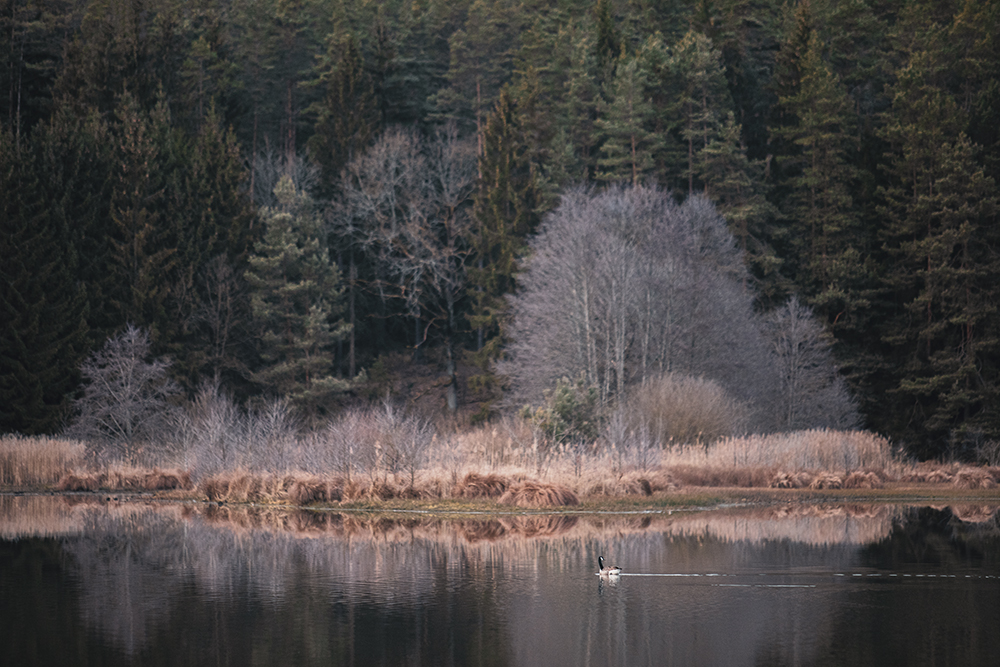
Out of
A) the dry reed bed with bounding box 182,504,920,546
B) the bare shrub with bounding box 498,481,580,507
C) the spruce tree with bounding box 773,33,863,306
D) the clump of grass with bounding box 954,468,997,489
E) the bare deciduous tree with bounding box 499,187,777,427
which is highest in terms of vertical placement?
the spruce tree with bounding box 773,33,863,306

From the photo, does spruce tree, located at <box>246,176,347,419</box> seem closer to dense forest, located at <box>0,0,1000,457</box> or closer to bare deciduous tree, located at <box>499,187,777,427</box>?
dense forest, located at <box>0,0,1000,457</box>

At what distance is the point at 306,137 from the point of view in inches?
3113

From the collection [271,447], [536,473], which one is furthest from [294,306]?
[536,473]

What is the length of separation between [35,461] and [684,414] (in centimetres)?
2062

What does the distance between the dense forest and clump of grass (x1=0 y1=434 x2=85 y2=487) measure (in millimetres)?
8831

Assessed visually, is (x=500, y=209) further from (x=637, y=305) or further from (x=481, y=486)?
(x=481, y=486)

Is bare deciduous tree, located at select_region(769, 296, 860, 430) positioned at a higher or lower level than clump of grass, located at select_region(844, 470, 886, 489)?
higher

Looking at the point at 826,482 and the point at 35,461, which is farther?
the point at 35,461

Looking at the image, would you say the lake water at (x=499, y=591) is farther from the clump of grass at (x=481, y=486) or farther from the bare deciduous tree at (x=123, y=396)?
the bare deciduous tree at (x=123, y=396)

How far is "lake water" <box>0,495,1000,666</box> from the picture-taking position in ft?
48.2

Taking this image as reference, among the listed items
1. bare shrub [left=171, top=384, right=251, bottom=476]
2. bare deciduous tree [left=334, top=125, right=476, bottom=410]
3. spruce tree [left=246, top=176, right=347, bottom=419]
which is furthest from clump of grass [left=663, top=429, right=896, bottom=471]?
bare deciduous tree [left=334, top=125, right=476, bottom=410]

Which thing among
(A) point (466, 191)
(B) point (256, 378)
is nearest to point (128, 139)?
(B) point (256, 378)

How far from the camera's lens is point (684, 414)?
40.0 meters

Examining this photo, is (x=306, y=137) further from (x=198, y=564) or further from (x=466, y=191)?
(x=198, y=564)
